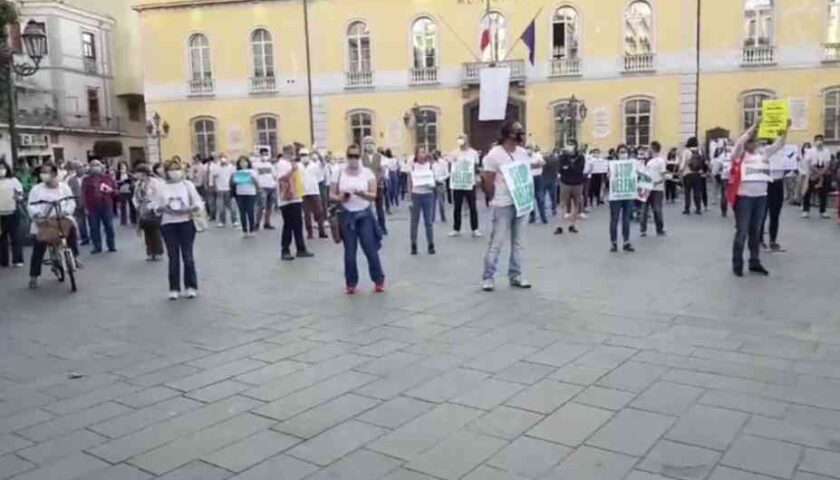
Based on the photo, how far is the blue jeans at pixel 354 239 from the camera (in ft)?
27.8

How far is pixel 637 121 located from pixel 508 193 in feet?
80.9

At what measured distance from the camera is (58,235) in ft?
32.3

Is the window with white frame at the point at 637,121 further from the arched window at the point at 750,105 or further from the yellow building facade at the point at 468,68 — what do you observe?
the arched window at the point at 750,105

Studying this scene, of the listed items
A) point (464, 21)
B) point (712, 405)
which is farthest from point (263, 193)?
point (464, 21)

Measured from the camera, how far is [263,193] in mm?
16875

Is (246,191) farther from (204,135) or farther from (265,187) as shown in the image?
(204,135)

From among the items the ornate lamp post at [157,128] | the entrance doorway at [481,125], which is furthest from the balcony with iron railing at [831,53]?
the ornate lamp post at [157,128]

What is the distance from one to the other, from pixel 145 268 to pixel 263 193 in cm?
556

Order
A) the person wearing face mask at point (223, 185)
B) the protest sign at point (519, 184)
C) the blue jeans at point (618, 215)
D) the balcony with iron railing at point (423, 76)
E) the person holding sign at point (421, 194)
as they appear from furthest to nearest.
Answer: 1. the balcony with iron railing at point (423, 76)
2. the person wearing face mask at point (223, 185)
3. the person holding sign at point (421, 194)
4. the blue jeans at point (618, 215)
5. the protest sign at point (519, 184)

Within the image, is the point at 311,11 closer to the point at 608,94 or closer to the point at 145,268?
the point at 608,94

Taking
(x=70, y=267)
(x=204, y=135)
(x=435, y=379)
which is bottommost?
(x=435, y=379)

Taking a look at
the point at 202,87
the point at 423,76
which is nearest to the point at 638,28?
the point at 423,76

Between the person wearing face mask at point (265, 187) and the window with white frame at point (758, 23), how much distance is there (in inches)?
835

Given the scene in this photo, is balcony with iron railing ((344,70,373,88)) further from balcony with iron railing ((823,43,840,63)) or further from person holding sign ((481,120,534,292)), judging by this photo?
person holding sign ((481,120,534,292))
